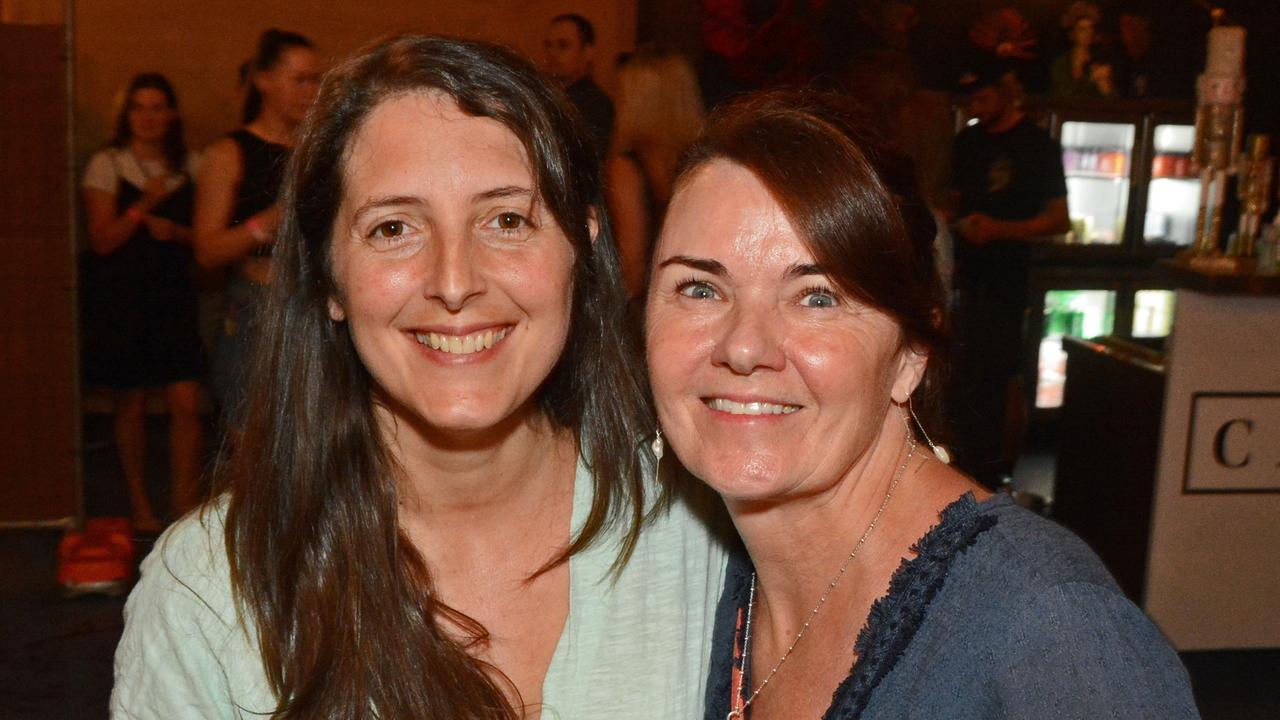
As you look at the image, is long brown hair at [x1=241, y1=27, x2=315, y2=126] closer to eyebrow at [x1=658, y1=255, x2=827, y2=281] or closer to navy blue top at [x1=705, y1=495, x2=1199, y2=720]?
eyebrow at [x1=658, y1=255, x2=827, y2=281]

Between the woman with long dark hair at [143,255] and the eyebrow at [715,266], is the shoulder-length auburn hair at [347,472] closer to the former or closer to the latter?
the eyebrow at [715,266]

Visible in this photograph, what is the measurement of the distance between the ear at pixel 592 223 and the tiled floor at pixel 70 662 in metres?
2.51

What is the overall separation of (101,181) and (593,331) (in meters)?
3.37

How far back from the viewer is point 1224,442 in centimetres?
385

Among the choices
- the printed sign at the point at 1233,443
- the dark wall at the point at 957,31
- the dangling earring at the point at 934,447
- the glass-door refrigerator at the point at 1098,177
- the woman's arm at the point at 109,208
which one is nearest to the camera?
the dangling earring at the point at 934,447

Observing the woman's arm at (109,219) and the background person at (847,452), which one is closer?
the background person at (847,452)

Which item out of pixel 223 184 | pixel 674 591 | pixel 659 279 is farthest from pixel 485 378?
pixel 223 184

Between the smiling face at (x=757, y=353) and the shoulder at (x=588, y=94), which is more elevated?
the shoulder at (x=588, y=94)

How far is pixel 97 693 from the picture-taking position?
355 centimetres

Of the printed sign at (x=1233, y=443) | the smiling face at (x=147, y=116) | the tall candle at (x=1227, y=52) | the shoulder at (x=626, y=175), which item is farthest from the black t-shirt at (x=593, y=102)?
the printed sign at (x=1233, y=443)

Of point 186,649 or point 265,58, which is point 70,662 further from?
point 186,649

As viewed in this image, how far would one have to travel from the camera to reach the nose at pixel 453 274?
1.52 meters

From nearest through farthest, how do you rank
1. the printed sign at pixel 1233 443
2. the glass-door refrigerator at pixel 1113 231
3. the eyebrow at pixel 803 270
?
the eyebrow at pixel 803 270 < the printed sign at pixel 1233 443 < the glass-door refrigerator at pixel 1113 231

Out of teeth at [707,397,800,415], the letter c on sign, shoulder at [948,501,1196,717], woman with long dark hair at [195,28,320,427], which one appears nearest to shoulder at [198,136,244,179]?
woman with long dark hair at [195,28,320,427]
